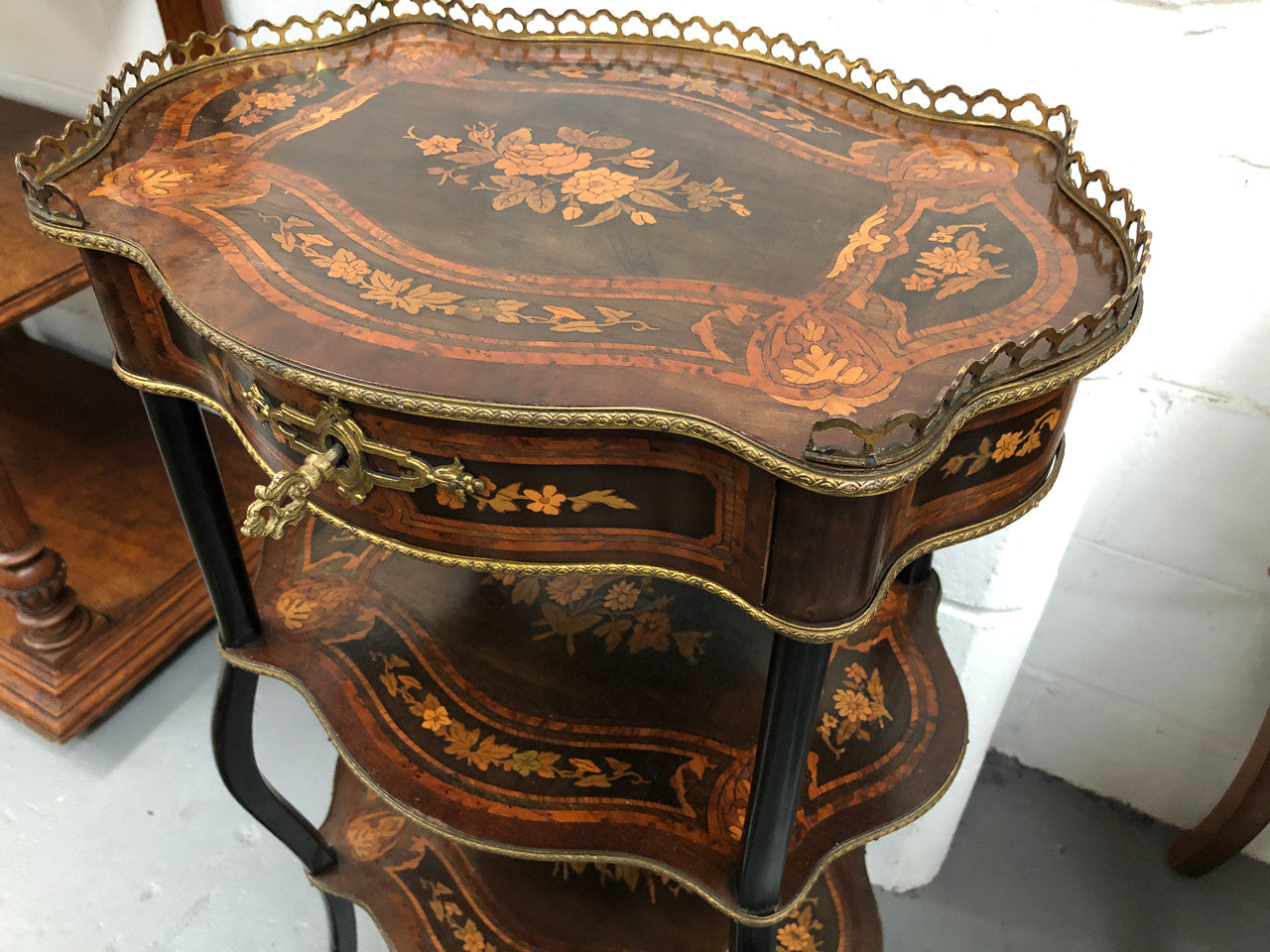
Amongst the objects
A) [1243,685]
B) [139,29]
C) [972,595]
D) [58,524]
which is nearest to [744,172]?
[972,595]

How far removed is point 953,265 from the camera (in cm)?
64

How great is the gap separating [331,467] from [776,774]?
1.17 feet

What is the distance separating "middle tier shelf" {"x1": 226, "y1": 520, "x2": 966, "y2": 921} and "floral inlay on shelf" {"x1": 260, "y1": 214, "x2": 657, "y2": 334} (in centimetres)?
43

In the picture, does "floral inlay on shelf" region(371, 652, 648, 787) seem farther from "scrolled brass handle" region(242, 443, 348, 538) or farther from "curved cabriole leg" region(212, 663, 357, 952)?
"scrolled brass handle" region(242, 443, 348, 538)

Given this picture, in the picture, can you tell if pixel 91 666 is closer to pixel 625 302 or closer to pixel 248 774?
pixel 248 774

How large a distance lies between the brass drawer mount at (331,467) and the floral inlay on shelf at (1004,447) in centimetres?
29

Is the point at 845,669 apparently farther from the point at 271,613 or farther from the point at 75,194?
the point at 75,194

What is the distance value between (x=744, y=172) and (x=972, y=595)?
23.8 inches

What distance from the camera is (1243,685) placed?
1.21 meters

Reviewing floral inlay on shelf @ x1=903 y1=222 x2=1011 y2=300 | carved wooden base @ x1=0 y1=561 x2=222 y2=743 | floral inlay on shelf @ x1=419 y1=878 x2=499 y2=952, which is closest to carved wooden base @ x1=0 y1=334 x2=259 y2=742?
carved wooden base @ x1=0 y1=561 x2=222 y2=743

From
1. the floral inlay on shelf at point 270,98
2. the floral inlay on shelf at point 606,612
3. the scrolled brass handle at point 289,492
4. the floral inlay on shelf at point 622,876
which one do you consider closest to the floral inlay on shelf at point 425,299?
the scrolled brass handle at point 289,492

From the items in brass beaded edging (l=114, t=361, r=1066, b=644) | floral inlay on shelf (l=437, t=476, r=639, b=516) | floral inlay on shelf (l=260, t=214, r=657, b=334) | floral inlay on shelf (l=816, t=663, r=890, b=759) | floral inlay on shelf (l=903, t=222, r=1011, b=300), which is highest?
floral inlay on shelf (l=903, t=222, r=1011, b=300)

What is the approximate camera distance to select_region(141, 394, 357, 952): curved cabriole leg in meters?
0.80

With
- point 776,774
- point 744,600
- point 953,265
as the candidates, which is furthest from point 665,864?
point 953,265
